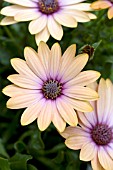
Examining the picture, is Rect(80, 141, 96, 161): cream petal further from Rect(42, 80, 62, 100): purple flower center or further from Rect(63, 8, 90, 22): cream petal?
Rect(63, 8, 90, 22): cream petal

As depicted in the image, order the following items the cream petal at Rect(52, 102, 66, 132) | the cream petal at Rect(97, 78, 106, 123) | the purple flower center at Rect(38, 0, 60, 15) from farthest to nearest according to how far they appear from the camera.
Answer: the purple flower center at Rect(38, 0, 60, 15) → the cream petal at Rect(97, 78, 106, 123) → the cream petal at Rect(52, 102, 66, 132)

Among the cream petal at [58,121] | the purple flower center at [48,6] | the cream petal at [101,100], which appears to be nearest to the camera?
the cream petal at [58,121]

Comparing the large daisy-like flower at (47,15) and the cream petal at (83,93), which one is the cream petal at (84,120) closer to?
the cream petal at (83,93)

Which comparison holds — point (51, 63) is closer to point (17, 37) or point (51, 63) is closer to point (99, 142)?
point (99, 142)

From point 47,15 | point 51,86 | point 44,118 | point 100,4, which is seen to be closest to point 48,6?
point 47,15

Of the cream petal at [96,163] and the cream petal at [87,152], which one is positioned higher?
the cream petal at [87,152]

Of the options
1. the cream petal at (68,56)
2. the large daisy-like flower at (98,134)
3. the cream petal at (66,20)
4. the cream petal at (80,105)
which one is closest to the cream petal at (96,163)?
the large daisy-like flower at (98,134)

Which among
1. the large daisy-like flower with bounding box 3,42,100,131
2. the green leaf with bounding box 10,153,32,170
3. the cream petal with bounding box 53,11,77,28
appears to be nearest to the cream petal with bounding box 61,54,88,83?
the large daisy-like flower with bounding box 3,42,100,131
